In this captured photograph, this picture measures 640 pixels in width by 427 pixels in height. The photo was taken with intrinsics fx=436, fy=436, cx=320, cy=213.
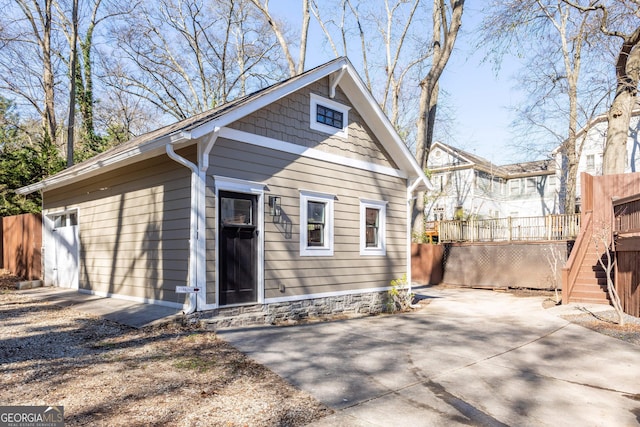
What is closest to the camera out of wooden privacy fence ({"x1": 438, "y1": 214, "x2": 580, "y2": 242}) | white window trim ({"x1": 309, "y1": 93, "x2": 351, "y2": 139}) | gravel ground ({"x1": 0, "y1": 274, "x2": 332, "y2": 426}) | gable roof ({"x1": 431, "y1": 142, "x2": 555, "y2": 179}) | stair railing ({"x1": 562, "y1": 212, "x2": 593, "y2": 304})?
gravel ground ({"x1": 0, "y1": 274, "x2": 332, "y2": 426})

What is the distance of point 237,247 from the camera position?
784cm

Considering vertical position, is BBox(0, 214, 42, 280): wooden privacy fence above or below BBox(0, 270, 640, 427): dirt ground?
above

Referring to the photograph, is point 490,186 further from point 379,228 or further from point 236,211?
point 236,211

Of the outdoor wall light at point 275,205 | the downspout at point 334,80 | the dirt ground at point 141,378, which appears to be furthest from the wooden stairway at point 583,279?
the outdoor wall light at point 275,205

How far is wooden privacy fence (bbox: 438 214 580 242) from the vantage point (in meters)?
16.1

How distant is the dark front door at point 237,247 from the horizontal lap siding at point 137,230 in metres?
0.62

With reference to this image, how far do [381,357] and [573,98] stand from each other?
22385mm

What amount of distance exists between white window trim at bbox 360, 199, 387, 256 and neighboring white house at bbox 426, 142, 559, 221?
19.4 meters

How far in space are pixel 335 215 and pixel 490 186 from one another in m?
26.3

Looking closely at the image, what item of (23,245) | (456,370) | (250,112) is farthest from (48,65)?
(456,370)

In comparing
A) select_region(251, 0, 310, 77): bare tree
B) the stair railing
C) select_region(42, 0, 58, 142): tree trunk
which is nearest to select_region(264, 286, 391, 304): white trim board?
the stair railing

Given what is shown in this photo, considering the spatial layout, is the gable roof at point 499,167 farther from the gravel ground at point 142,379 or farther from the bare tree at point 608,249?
the gravel ground at point 142,379

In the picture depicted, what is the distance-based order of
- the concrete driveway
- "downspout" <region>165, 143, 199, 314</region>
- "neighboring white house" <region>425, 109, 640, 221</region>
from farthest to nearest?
"neighboring white house" <region>425, 109, 640, 221</region> → "downspout" <region>165, 143, 199, 314</region> → the concrete driveway

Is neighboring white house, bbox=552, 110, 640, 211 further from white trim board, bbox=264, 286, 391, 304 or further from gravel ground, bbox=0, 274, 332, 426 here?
gravel ground, bbox=0, 274, 332, 426
